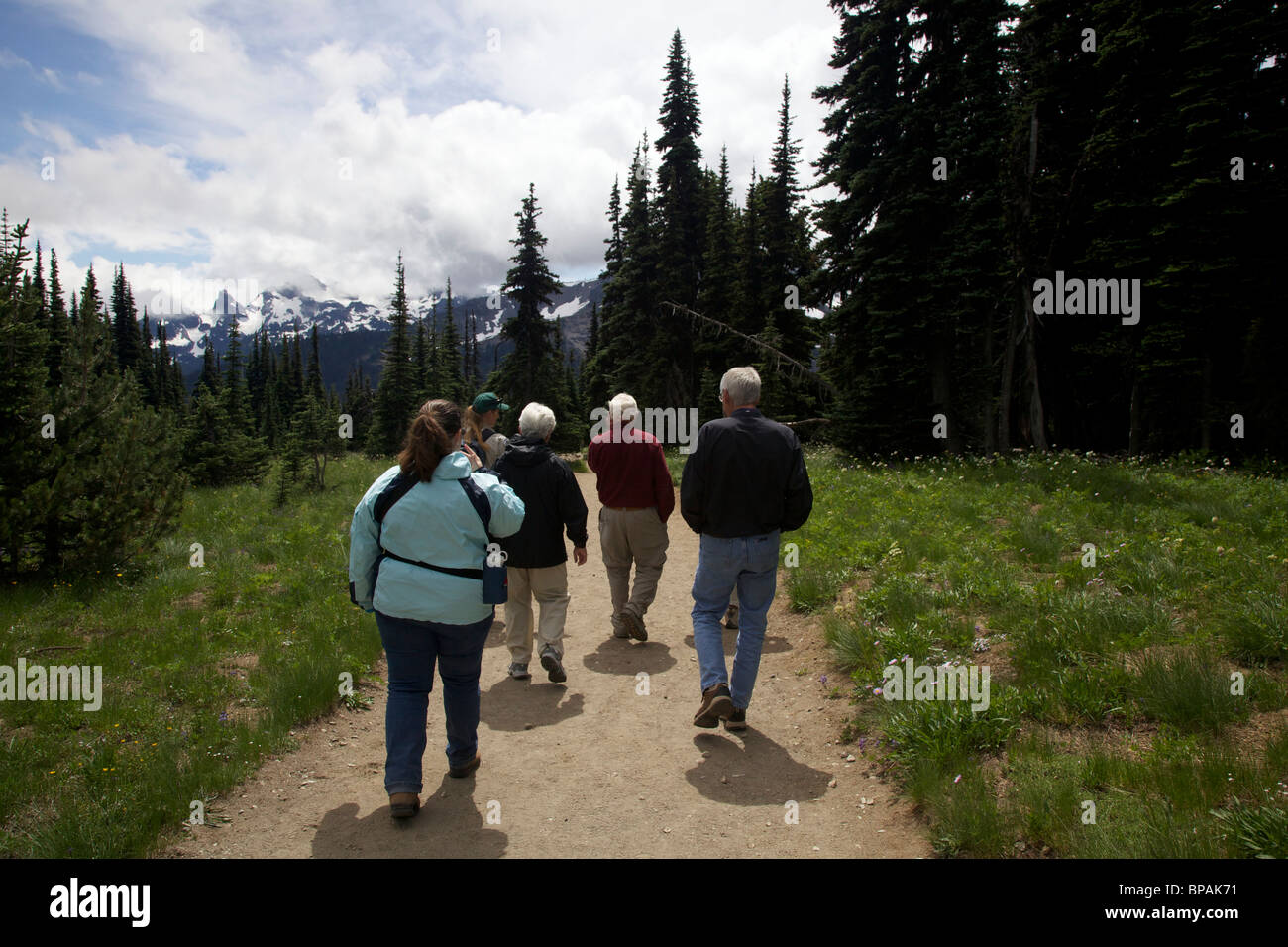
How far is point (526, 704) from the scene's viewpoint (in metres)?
6.47

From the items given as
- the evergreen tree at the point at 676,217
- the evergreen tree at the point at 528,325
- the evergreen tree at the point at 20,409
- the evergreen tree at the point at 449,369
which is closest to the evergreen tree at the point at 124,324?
the evergreen tree at the point at 449,369

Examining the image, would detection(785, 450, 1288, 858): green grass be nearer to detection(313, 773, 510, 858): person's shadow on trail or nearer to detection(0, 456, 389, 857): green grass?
detection(313, 773, 510, 858): person's shadow on trail

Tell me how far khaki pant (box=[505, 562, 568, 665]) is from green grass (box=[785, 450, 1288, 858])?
107 inches

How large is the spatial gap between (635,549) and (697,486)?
269cm

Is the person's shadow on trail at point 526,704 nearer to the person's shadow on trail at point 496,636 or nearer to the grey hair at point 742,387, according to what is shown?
the person's shadow on trail at point 496,636

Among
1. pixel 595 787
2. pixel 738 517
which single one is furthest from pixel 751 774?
pixel 738 517

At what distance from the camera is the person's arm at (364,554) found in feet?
14.3

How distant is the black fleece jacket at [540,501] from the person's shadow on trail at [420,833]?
8.02ft

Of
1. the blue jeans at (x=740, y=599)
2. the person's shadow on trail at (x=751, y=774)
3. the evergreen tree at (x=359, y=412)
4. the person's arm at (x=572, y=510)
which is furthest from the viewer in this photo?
the evergreen tree at (x=359, y=412)

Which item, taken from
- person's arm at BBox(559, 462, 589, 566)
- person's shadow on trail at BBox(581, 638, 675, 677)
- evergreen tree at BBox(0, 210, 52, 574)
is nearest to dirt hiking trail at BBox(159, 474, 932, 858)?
person's shadow on trail at BBox(581, 638, 675, 677)

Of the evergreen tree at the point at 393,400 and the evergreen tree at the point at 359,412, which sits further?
the evergreen tree at the point at 359,412

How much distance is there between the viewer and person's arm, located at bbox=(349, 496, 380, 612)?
4.36 m

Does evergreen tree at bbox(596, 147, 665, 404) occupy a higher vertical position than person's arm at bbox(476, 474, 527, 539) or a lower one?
higher
